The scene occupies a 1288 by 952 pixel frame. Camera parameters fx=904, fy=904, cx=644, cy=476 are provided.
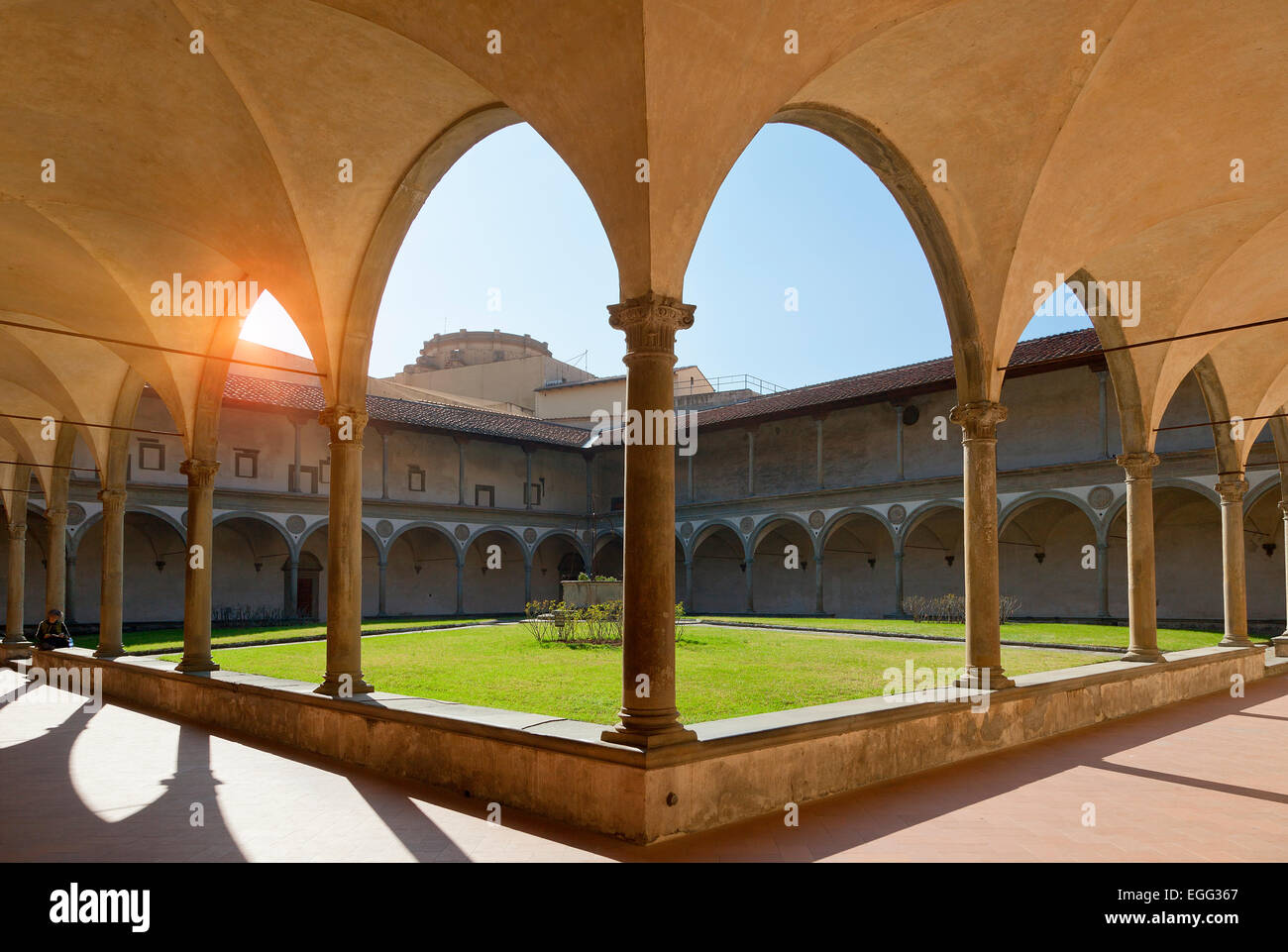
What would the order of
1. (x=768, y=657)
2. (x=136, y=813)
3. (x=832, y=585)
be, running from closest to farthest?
(x=136, y=813) < (x=768, y=657) < (x=832, y=585)

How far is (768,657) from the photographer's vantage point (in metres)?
12.9

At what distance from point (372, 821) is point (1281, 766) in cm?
650

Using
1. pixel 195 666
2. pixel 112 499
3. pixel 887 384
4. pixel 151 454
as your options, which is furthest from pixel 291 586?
pixel 887 384

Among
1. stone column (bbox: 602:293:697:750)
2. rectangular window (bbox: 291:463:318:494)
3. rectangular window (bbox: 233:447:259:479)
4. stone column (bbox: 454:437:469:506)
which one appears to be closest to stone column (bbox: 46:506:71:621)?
rectangular window (bbox: 233:447:259:479)

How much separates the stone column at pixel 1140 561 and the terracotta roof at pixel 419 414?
17944mm

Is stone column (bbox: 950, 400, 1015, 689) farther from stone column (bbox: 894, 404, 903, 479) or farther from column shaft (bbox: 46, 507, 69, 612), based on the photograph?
stone column (bbox: 894, 404, 903, 479)

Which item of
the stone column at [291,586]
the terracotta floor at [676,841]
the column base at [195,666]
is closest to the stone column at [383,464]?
the stone column at [291,586]

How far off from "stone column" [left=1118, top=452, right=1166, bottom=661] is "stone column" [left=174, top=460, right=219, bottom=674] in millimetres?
10023

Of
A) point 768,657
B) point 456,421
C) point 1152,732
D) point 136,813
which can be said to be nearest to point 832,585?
point 456,421

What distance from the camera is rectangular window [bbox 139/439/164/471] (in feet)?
76.8

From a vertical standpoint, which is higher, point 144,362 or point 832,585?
point 144,362

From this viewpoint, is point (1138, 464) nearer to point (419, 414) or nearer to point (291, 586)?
point (419, 414)

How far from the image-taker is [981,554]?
7.37 metres
